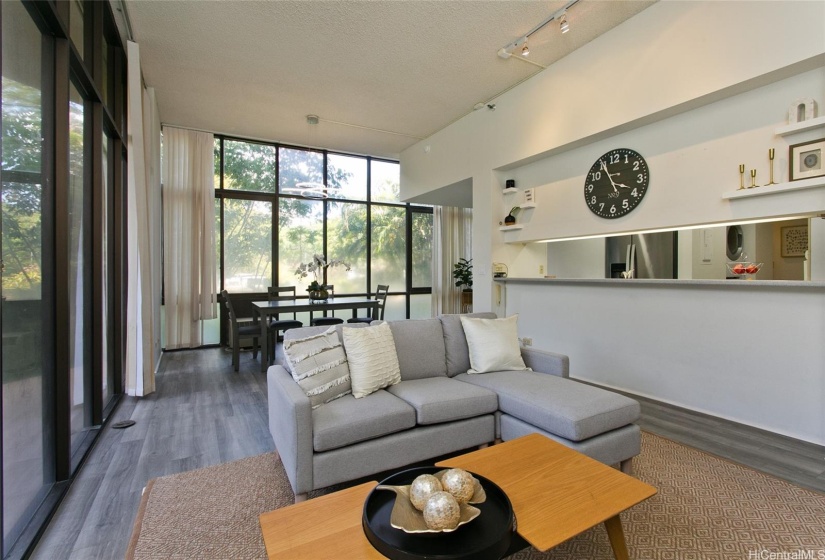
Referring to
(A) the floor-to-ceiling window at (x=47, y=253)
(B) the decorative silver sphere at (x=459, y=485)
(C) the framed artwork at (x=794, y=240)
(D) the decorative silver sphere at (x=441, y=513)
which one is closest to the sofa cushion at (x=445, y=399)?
(B) the decorative silver sphere at (x=459, y=485)

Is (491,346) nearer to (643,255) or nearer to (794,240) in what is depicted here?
(643,255)

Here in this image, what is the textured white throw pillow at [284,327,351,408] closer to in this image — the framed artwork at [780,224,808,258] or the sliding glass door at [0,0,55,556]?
the sliding glass door at [0,0,55,556]

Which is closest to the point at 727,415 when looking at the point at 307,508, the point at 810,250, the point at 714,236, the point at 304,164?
the point at 810,250

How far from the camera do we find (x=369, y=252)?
7.37 meters

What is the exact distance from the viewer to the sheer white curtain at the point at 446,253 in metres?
7.91

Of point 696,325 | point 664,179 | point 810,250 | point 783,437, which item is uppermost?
point 664,179

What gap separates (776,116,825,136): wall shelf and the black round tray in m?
3.03

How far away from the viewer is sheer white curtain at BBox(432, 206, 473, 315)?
791cm

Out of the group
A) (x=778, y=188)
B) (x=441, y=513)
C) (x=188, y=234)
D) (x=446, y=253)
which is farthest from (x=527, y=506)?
(x=446, y=253)

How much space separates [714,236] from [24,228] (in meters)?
4.80

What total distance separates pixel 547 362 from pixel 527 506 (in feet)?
5.42

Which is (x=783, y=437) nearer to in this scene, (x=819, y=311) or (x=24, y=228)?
(x=819, y=311)

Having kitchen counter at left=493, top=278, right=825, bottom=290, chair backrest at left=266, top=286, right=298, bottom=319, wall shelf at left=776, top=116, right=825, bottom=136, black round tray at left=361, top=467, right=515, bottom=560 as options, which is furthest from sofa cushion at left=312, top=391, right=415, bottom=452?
chair backrest at left=266, top=286, right=298, bottom=319

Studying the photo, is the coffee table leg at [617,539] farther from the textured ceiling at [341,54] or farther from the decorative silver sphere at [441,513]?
the textured ceiling at [341,54]
